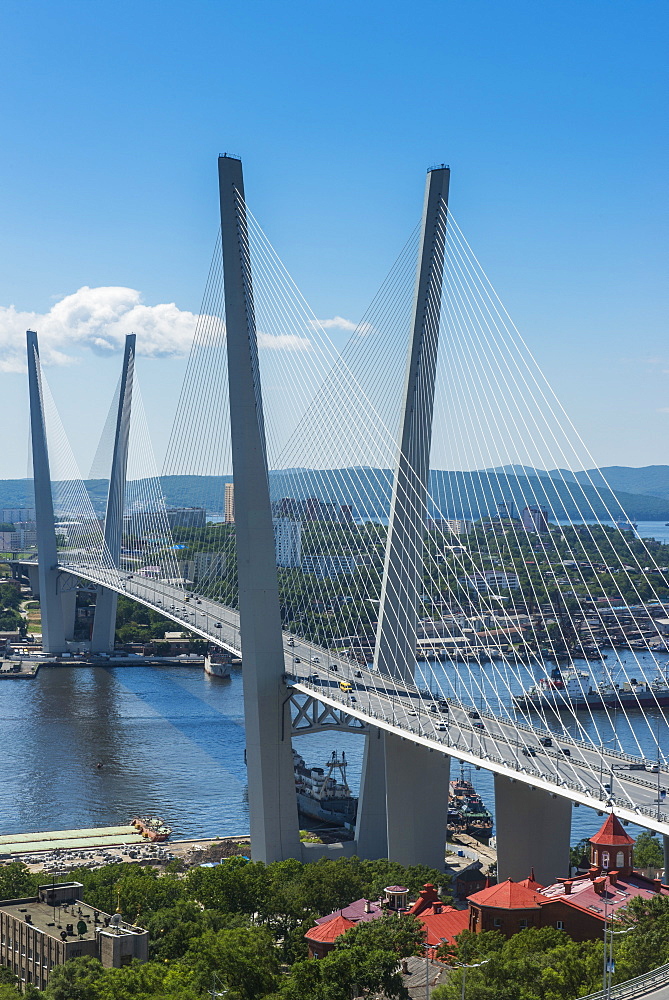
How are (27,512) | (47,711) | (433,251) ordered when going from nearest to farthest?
(433,251), (47,711), (27,512)

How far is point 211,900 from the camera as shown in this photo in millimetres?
14227

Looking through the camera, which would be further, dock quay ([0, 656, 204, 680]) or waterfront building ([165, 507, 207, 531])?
waterfront building ([165, 507, 207, 531])

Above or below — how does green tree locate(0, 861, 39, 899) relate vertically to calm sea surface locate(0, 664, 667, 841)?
above

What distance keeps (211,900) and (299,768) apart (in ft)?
26.3

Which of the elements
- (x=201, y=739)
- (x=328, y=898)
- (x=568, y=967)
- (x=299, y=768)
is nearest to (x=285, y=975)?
(x=328, y=898)

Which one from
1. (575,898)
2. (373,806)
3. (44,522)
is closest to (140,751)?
(373,806)

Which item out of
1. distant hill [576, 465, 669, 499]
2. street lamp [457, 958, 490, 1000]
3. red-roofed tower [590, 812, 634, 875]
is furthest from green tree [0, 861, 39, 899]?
distant hill [576, 465, 669, 499]

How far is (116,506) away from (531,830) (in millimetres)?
26342

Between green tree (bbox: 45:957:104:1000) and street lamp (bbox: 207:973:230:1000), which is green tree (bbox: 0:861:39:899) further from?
street lamp (bbox: 207:973:230:1000)

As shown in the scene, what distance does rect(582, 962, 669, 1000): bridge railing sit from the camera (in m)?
8.95

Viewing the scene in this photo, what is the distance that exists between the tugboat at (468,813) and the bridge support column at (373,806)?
8.79ft

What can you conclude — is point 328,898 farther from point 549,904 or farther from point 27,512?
point 27,512

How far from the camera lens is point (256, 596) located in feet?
55.4

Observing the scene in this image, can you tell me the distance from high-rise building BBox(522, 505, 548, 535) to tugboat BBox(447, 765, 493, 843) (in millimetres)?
4150
